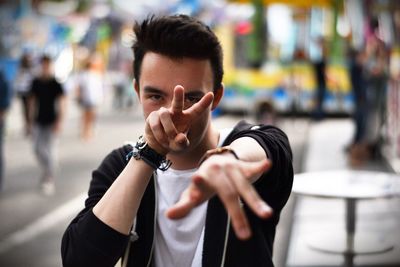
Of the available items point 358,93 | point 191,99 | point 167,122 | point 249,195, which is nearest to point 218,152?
point 167,122

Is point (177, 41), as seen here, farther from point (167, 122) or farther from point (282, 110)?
point (282, 110)

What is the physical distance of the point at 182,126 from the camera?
1632 millimetres

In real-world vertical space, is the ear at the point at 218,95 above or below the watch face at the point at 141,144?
above

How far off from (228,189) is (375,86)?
8.95 metres

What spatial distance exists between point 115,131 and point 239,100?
13.7 feet

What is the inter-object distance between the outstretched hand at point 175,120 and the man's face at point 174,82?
0.80ft

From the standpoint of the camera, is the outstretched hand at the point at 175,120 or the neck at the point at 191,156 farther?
the neck at the point at 191,156

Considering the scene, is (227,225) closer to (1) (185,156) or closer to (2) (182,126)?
(1) (185,156)

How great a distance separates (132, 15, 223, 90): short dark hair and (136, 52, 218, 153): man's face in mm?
25

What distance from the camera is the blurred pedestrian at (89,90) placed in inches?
526

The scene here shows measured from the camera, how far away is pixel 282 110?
1728 centimetres

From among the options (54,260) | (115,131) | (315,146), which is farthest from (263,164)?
(115,131)

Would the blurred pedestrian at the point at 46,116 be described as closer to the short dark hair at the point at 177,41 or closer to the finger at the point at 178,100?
the short dark hair at the point at 177,41

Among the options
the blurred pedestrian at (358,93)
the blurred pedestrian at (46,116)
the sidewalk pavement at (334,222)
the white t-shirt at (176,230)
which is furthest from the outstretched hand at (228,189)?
the blurred pedestrian at (358,93)
